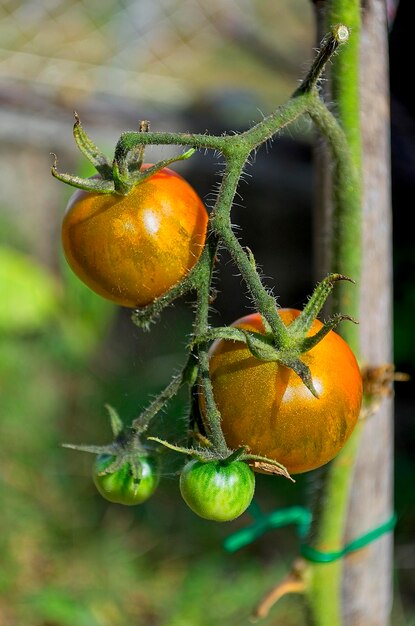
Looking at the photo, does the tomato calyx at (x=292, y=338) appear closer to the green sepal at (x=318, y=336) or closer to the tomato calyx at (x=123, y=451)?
the green sepal at (x=318, y=336)

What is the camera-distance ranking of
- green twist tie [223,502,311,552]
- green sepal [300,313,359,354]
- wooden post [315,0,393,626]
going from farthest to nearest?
green twist tie [223,502,311,552]
wooden post [315,0,393,626]
green sepal [300,313,359,354]

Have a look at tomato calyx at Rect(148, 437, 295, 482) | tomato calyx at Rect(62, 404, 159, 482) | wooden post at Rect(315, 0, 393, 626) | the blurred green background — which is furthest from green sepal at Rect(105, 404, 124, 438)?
the blurred green background

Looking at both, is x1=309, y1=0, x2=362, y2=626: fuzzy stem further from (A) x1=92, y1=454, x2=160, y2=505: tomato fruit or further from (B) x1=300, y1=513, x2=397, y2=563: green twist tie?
(A) x1=92, y1=454, x2=160, y2=505: tomato fruit

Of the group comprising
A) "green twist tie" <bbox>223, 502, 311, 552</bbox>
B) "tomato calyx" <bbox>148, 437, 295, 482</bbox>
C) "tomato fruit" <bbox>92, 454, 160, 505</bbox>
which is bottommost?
"tomato calyx" <bbox>148, 437, 295, 482</bbox>

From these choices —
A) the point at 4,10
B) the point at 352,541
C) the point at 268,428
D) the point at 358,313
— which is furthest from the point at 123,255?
the point at 4,10

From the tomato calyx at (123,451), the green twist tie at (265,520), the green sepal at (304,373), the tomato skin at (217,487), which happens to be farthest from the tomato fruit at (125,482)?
the green twist tie at (265,520)

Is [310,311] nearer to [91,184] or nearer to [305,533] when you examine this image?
[91,184]

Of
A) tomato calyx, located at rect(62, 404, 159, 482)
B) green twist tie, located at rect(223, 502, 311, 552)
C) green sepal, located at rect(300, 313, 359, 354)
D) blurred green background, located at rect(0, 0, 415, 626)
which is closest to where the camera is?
green sepal, located at rect(300, 313, 359, 354)

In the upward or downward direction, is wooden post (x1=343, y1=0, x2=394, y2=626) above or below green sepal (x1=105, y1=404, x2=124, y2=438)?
above

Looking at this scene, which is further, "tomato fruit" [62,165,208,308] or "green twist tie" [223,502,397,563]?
"green twist tie" [223,502,397,563]
